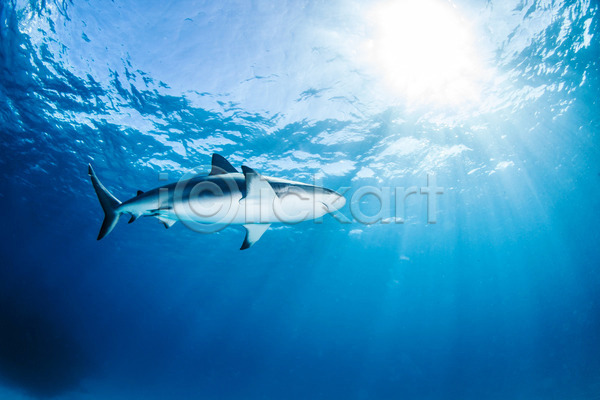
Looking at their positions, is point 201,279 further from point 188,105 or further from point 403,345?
point 403,345

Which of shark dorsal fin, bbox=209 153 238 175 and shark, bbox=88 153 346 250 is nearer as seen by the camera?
shark, bbox=88 153 346 250

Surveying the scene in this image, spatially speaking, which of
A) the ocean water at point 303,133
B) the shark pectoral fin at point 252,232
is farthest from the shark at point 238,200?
the ocean water at point 303,133

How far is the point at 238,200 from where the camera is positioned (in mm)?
3498

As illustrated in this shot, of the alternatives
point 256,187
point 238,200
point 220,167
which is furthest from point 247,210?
point 220,167

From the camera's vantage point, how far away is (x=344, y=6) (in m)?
7.79

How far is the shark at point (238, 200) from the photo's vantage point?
319 cm

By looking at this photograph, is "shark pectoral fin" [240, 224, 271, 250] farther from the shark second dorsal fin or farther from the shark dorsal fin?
the shark second dorsal fin

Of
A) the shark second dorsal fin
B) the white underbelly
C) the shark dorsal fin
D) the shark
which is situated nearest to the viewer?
the shark second dorsal fin

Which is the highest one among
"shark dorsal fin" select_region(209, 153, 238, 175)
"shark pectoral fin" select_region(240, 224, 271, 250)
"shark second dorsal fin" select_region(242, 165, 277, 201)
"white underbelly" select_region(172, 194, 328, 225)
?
"shark dorsal fin" select_region(209, 153, 238, 175)

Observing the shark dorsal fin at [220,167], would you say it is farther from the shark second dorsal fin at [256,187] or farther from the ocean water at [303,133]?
the ocean water at [303,133]

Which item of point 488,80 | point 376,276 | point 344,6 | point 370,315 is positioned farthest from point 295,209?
point 370,315

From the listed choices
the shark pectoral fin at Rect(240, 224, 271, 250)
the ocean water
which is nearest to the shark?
the shark pectoral fin at Rect(240, 224, 271, 250)

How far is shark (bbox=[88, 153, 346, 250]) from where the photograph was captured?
3.19 metres

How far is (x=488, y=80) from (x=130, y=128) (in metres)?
15.6
